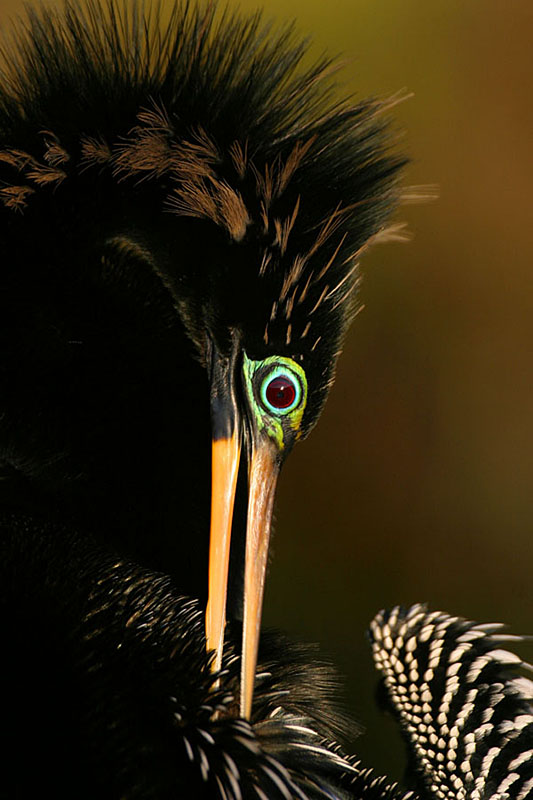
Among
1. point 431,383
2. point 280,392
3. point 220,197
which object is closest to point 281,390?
point 280,392

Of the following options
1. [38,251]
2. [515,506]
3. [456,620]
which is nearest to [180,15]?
[38,251]

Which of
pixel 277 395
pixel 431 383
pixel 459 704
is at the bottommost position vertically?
pixel 459 704

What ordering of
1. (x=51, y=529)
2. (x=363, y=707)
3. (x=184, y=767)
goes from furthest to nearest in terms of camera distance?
(x=363, y=707) < (x=51, y=529) < (x=184, y=767)

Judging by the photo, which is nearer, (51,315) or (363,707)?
(51,315)

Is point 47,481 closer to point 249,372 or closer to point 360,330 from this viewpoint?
point 249,372

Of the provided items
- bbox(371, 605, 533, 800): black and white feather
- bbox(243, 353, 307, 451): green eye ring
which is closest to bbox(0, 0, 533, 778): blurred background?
bbox(371, 605, 533, 800): black and white feather

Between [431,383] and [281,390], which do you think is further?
→ [431,383]

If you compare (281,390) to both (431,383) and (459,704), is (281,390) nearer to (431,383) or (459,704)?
(459,704)
